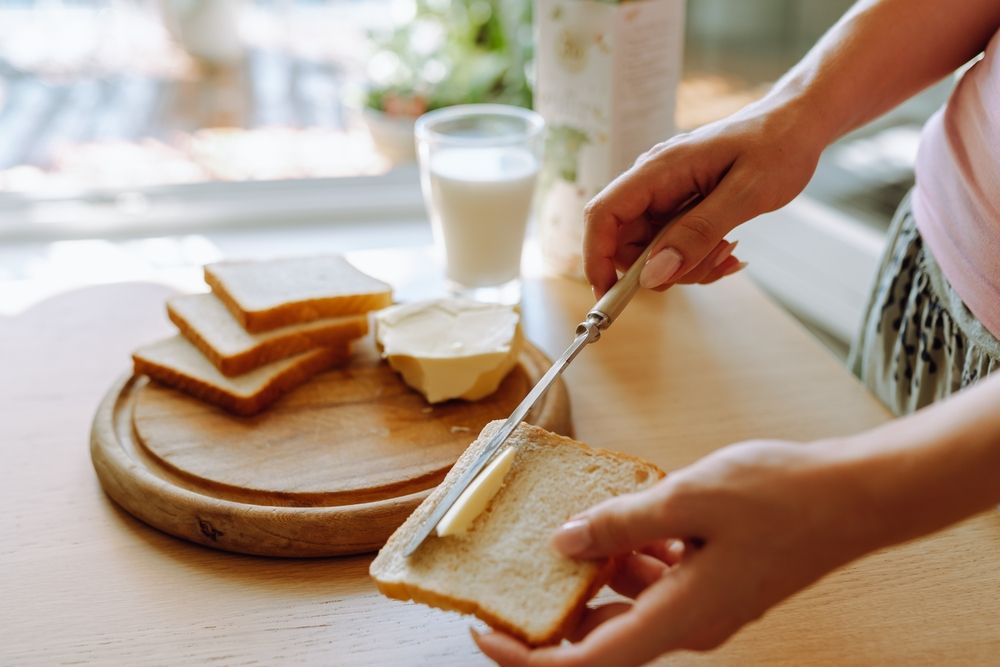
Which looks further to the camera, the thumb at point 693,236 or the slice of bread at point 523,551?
the thumb at point 693,236

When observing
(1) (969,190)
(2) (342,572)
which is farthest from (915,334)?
(2) (342,572)

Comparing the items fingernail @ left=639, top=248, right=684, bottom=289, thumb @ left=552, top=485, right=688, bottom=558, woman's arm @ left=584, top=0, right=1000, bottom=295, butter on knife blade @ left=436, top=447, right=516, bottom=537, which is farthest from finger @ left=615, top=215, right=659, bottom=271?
thumb @ left=552, top=485, right=688, bottom=558

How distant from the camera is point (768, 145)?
1.03 metres

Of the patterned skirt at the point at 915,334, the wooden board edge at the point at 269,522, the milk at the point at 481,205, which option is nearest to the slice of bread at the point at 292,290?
the milk at the point at 481,205

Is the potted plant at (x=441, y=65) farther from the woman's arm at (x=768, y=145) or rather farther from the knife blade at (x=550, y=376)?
the knife blade at (x=550, y=376)

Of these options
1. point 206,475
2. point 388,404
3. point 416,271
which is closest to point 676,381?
point 388,404

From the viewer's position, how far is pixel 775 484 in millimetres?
621

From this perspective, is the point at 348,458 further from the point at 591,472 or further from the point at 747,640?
the point at 747,640

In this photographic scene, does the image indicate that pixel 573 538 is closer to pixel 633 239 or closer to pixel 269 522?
pixel 269 522

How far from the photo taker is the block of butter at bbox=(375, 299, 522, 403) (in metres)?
1.13

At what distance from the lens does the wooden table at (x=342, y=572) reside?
85cm

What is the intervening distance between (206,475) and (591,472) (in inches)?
17.3

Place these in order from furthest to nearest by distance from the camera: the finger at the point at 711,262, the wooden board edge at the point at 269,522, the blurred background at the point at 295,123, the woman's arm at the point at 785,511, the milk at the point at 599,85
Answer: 1. the blurred background at the point at 295,123
2. the milk at the point at 599,85
3. the finger at the point at 711,262
4. the wooden board edge at the point at 269,522
5. the woman's arm at the point at 785,511

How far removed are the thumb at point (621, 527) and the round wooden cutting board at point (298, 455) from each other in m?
0.28
